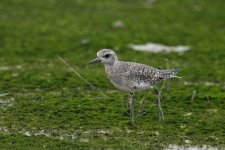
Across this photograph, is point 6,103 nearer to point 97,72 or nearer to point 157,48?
point 97,72

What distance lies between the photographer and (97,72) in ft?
37.9

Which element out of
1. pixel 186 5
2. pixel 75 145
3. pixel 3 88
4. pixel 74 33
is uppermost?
pixel 186 5

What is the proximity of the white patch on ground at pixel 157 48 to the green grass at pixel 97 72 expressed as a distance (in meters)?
0.23

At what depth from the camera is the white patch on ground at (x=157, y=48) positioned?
42.8ft

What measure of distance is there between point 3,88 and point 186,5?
8.73m

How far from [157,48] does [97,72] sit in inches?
83.6

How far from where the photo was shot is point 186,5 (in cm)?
1758

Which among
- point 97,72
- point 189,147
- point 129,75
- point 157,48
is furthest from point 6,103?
point 157,48

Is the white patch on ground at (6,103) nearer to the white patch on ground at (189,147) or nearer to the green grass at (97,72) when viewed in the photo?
the green grass at (97,72)

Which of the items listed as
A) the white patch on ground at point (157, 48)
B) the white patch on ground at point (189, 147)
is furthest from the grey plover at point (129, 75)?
the white patch on ground at point (157, 48)

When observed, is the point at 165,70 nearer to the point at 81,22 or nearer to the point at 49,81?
the point at 49,81

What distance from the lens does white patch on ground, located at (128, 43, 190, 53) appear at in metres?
13.0

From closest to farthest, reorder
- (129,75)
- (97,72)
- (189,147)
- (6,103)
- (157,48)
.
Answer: (189,147) → (129,75) → (6,103) → (97,72) → (157,48)

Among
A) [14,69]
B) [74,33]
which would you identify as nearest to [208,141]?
[14,69]
